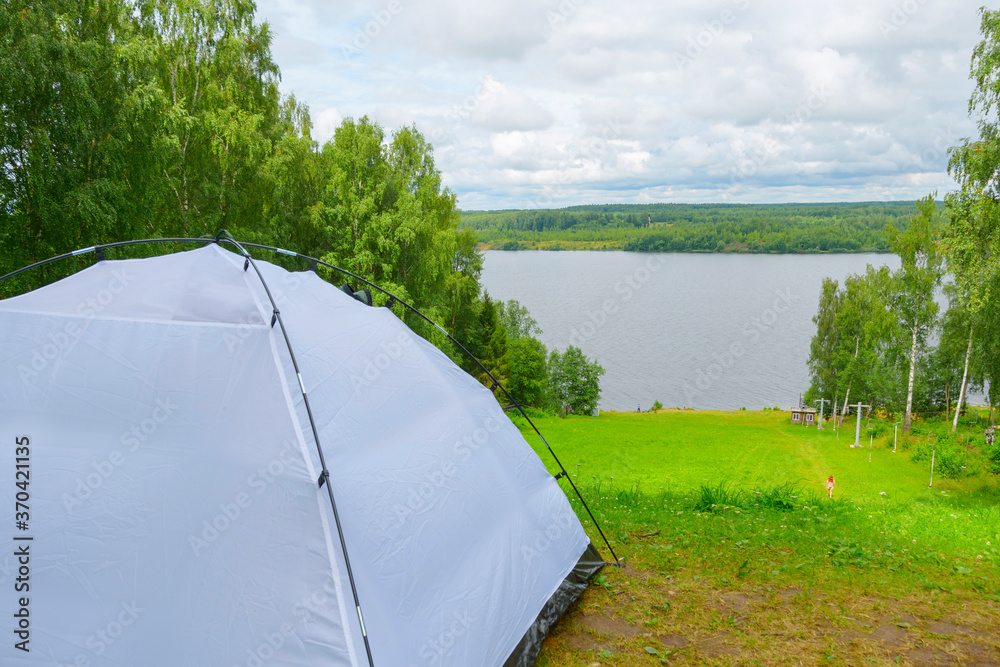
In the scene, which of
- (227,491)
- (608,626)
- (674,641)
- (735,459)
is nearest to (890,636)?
(674,641)

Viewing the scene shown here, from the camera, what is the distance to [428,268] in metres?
24.0

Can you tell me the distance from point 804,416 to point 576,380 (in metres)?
17.6

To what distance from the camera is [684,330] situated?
71562 mm

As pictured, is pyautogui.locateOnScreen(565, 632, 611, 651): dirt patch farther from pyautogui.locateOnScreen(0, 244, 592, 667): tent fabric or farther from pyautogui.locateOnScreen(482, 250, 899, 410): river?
pyautogui.locateOnScreen(482, 250, 899, 410): river

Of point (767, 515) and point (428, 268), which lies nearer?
point (767, 515)

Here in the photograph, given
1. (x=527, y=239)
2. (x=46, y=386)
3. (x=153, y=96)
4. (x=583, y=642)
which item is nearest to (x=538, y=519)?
(x=583, y=642)

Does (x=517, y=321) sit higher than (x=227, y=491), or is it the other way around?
(x=227, y=491)

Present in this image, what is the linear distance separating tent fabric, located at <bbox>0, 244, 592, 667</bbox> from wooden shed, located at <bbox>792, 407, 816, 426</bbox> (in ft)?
141

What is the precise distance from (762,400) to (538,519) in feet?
170

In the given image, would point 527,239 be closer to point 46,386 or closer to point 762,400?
point 762,400

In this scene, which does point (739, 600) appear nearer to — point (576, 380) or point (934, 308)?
point (934, 308)

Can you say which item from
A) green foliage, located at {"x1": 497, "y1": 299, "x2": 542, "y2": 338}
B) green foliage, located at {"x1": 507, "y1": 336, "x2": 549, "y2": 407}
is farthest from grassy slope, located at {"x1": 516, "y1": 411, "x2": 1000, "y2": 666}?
green foliage, located at {"x1": 497, "y1": 299, "x2": 542, "y2": 338}

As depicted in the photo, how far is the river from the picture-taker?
5453 centimetres

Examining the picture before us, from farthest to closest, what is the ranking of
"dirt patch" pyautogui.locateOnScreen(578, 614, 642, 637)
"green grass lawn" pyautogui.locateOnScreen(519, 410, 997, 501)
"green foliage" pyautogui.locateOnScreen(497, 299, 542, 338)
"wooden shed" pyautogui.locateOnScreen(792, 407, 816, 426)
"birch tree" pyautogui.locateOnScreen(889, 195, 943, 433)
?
"green foliage" pyautogui.locateOnScreen(497, 299, 542, 338)
"wooden shed" pyautogui.locateOnScreen(792, 407, 816, 426)
"birch tree" pyautogui.locateOnScreen(889, 195, 943, 433)
"green grass lawn" pyautogui.locateOnScreen(519, 410, 997, 501)
"dirt patch" pyautogui.locateOnScreen(578, 614, 642, 637)
